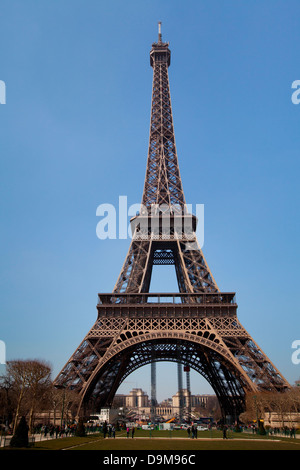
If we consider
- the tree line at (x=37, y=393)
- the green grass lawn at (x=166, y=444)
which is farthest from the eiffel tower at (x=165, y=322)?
the green grass lawn at (x=166, y=444)

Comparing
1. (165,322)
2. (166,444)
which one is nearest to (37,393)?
(165,322)

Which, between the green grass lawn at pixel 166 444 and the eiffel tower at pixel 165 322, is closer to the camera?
the green grass lawn at pixel 166 444

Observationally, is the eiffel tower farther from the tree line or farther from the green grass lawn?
the green grass lawn

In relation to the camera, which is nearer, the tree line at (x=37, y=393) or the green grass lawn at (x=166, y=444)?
the green grass lawn at (x=166, y=444)

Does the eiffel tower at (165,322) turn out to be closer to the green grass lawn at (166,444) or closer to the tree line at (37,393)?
the tree line at (37,393)

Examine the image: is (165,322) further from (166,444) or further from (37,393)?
(166,444)

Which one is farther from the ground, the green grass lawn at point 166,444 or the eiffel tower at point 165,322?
the eiffel tower at point 165,322

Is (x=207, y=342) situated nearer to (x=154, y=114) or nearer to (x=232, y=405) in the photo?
(x=232, y=405)

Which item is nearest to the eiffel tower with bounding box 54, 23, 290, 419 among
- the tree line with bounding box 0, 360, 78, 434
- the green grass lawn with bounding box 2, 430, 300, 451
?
the tree line with bounding box 0, 360, 78, 434
